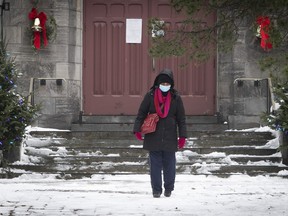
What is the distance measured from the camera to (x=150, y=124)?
8.88 metres

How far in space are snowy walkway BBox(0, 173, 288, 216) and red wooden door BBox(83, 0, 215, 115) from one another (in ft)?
11.0

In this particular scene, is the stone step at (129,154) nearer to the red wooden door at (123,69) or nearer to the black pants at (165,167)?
the red wooden door at (123,69)

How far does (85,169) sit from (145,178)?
1132mm

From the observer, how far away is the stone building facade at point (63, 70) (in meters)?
13.8

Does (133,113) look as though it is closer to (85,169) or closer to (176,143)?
(85,169)

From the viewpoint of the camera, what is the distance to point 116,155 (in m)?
12.1

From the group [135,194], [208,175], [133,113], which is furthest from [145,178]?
[133,113]

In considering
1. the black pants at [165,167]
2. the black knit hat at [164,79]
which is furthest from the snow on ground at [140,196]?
the black knit hat at [164,79]

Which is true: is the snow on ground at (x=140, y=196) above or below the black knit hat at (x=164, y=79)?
below

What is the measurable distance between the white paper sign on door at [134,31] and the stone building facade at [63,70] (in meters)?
1.06

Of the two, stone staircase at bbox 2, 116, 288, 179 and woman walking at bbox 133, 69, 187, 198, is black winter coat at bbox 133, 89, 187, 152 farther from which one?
stone staircase at bbox 2, 116, 288, 179

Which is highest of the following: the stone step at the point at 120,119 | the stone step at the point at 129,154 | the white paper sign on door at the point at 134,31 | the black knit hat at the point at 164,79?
the white paper sign on door at the point at 134,31

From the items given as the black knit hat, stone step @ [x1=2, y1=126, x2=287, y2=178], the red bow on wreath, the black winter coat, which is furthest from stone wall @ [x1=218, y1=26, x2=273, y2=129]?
the black knit hat

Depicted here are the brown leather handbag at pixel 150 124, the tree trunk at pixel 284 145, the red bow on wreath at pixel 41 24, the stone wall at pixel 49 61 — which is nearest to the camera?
the brown leather handbag at pixel 150 124
